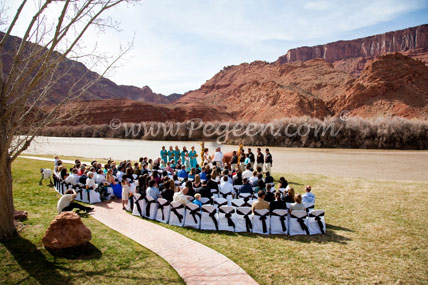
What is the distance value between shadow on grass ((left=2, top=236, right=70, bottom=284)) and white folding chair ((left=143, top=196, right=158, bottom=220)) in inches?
142

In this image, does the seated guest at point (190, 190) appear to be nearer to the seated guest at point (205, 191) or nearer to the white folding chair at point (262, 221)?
the seated guest at point (205, 191)

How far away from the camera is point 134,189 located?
11.8 meters

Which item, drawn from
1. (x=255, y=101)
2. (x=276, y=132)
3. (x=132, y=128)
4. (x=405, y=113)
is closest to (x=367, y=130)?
(x=276, y=132)

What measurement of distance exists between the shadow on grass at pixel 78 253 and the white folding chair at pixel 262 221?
437 centimetres

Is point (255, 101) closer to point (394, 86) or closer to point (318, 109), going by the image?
point (318, 109)

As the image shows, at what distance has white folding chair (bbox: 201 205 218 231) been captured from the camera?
889cm

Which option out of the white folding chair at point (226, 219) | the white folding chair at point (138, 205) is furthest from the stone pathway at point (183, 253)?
the white folding chair at point (226, 219)

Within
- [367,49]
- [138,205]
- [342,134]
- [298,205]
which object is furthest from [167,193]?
[367,49]

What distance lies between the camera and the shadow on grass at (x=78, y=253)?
→ 666 centimetres

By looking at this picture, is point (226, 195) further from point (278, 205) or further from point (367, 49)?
point (367, 49)

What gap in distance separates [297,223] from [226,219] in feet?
6.96

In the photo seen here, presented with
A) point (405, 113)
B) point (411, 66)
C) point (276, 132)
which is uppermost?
point (411, 66)

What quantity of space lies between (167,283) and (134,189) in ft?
21.4

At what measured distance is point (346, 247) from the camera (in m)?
7.59
